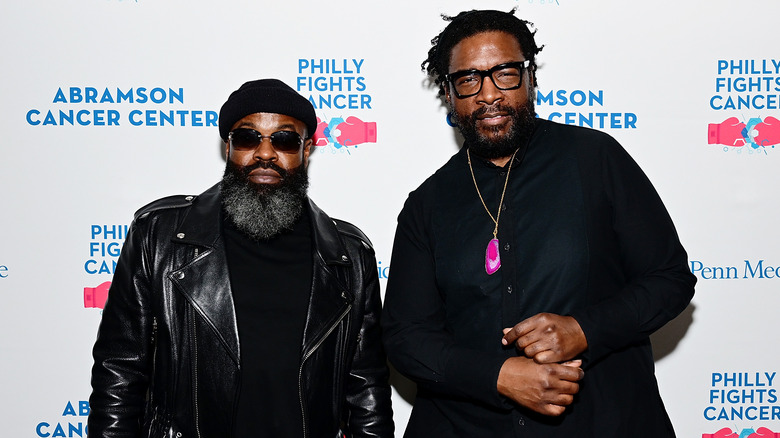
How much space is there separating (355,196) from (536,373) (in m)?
1.35

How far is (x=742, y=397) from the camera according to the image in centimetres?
295

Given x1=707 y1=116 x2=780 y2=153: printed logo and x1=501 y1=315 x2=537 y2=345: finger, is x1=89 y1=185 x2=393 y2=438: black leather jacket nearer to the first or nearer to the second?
x1=501 y1=315 x2=537 y2=345: finger

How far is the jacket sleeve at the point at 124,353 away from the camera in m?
2.10

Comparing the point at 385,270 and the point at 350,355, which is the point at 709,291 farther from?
the point at 350,355

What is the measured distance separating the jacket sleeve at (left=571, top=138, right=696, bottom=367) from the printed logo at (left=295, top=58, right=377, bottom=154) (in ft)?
3.68

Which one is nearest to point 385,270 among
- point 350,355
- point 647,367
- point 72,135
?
point 350,355

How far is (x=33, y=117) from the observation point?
2.84 m

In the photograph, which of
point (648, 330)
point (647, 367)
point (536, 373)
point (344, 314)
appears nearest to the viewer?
point (536, 373)

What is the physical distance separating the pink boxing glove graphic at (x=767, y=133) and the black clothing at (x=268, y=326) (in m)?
1.98

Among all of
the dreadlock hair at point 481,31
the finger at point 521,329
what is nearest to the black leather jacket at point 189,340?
the finger at point 521,329

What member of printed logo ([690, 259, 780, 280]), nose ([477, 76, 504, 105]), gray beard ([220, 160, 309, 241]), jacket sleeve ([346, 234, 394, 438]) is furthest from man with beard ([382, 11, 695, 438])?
printed logo ([690, 259, 780, 280])

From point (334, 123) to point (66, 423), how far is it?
1.71 metres

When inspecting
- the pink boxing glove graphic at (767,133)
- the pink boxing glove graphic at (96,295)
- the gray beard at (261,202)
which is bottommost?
the pink boxing glove graphic at (96,295)

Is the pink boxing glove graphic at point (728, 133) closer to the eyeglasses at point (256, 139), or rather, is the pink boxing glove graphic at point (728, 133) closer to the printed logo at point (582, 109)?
the printed logo at point (582, 109)
